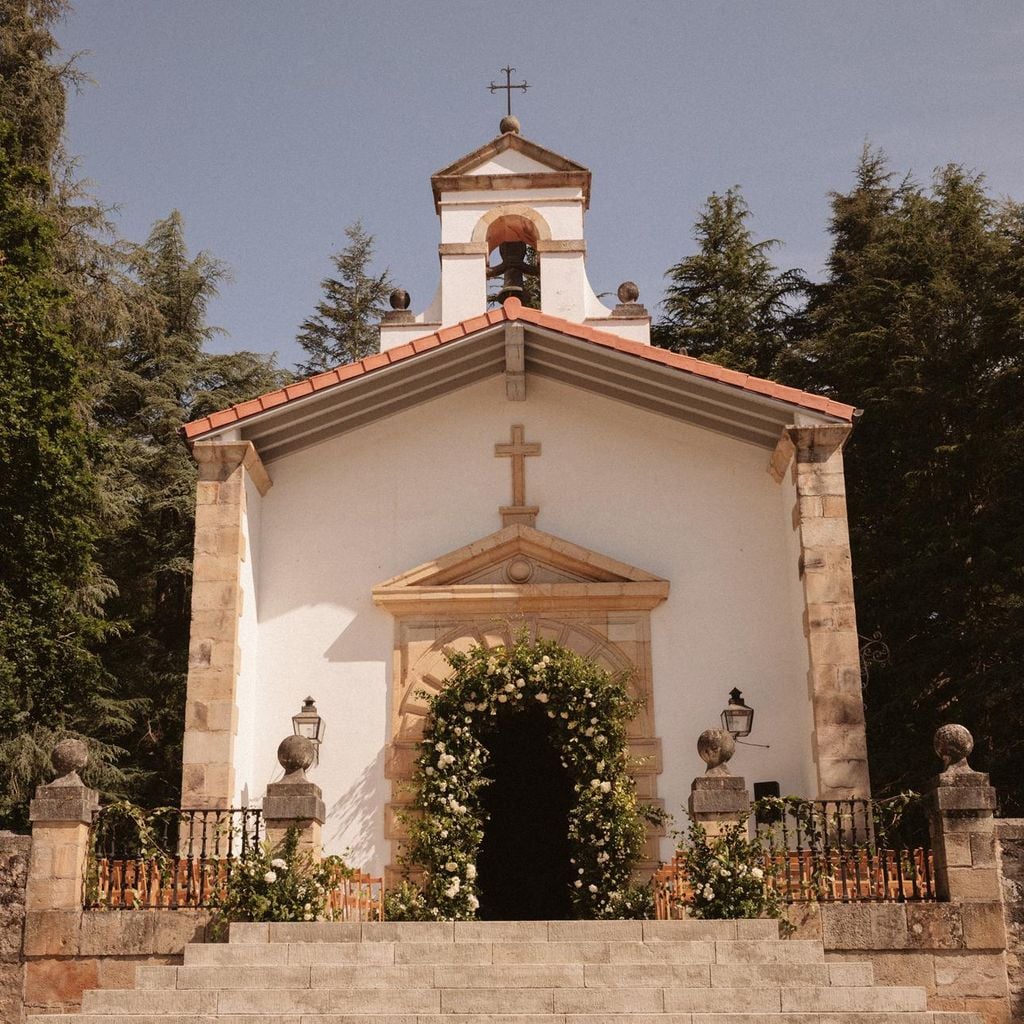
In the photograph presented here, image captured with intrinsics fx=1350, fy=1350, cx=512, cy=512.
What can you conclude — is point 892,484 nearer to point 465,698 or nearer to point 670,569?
point 670,569

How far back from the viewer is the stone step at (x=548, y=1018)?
8.30m

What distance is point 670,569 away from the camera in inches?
533

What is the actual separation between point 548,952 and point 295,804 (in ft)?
8.43

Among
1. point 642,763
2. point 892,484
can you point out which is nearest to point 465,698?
point 642,763

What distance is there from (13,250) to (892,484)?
13.2 meters

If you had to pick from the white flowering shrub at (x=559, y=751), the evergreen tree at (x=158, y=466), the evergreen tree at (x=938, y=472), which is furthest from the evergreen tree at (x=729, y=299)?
the white flowering shrub at (x=559, y=751)

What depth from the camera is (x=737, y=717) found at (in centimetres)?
1246

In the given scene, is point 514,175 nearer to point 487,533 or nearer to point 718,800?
point 487,533

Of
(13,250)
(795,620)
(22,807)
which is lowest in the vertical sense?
(22,807)

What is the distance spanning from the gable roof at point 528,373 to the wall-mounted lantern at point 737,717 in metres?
2.81

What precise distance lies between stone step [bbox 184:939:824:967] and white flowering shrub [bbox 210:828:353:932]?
736 mm

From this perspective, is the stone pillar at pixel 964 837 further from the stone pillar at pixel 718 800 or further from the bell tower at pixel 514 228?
the bell tower at pixel 514 228

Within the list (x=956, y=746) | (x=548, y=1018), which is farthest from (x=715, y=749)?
(x=548, y=1018)

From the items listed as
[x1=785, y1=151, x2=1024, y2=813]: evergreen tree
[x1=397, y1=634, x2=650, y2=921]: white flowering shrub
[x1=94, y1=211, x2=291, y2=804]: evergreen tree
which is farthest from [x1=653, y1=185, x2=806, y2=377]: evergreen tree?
[x1=397, y1=634, x2=650, y2=921]: white flowering shrub
